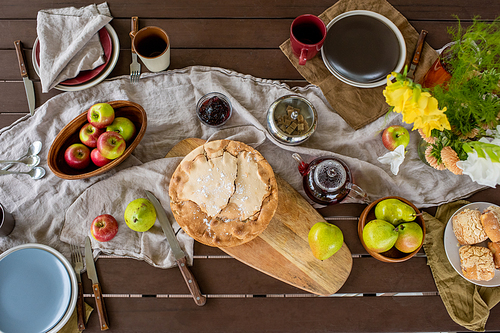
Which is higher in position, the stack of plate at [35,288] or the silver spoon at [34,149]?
the silver spoon at [34,149]

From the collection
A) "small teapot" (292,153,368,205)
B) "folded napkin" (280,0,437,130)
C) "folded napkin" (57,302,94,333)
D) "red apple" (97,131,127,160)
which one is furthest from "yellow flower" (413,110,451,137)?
"folded napkin" (57,302,94,333)

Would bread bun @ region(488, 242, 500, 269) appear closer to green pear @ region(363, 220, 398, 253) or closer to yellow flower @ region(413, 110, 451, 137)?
green pear @ region(363, 220, 398, 253)

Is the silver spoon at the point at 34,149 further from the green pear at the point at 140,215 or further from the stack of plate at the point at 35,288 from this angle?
the green pear at the point at 140,215

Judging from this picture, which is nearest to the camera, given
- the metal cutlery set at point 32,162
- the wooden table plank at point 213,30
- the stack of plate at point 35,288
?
the stack of plate at point 35,288

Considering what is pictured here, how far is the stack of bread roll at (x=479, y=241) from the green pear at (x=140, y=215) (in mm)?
1263

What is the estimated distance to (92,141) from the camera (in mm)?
1254

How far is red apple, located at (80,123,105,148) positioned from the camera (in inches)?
49.3

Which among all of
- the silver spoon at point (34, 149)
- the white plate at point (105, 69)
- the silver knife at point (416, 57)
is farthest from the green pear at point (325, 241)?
the silver spoon at point (34, 149)

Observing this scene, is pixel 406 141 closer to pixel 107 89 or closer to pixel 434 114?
pixel 434 114

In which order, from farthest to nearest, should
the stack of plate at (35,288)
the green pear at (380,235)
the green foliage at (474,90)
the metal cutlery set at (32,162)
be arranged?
the metal cutlery set at (32,162) → the stack of plate at (35,288) → the green pear at (380,235) → the green foliage at (474,90)

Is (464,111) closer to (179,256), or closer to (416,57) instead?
(416,57)

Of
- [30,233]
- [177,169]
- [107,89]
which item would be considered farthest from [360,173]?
[30,233]

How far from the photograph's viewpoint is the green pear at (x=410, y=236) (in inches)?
44.7

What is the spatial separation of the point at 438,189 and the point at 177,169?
44.7 inches
